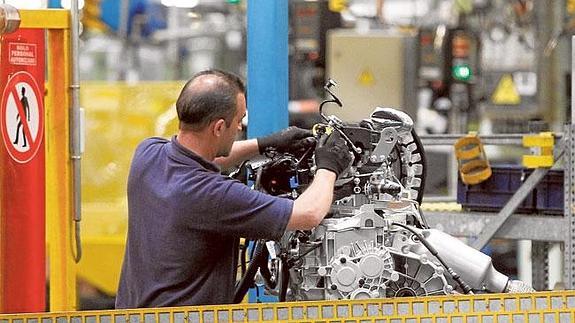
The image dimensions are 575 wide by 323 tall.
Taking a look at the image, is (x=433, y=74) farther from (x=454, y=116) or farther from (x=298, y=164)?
(x=298, y=164)

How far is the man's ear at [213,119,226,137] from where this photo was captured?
14.0 feet

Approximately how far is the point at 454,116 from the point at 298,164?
31.9 ft

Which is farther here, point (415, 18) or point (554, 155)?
point (415, 18)

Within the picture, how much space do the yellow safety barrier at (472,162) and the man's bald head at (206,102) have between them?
314 centimetres

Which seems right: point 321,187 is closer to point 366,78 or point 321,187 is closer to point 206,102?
point 206,102

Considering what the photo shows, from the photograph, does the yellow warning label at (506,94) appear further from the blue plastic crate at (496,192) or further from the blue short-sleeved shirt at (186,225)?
the blue short-sleeved shirt at (186,225)

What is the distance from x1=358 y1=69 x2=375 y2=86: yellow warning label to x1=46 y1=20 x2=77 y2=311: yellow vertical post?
5.33m

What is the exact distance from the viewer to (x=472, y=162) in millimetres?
7230

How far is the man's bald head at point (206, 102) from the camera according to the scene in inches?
167

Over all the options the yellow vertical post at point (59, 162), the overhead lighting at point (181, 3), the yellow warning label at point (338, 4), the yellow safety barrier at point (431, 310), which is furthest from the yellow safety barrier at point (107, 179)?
the overhead lighting at point (181, 3)

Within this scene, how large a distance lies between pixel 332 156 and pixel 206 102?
19.2 inches

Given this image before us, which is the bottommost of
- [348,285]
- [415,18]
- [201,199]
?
[348,285]

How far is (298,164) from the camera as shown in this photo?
470 cm

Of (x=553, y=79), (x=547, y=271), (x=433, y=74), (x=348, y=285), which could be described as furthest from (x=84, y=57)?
(x=348, y=285)
